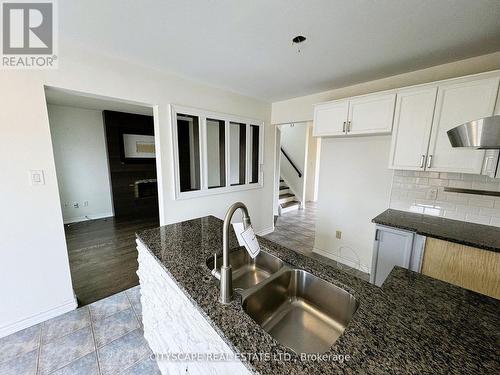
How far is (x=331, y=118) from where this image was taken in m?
2.55

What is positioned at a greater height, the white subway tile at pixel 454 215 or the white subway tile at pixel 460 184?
the white subway tile at pixel 460 184

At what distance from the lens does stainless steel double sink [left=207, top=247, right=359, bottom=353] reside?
95 centimetres

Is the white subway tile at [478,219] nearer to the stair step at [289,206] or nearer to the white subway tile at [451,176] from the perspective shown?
the white subway tile at [451,176]

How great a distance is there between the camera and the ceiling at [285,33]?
133 cm

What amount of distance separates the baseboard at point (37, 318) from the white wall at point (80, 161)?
3.21 metres

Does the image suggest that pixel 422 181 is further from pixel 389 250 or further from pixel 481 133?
pixel 481 133

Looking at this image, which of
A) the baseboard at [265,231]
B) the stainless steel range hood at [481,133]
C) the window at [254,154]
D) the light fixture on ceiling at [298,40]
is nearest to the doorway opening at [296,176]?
the baseboard at [265,231]

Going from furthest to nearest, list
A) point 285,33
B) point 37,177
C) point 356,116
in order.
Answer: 1. point 356,116
2. point 37,177
3. point 285,33

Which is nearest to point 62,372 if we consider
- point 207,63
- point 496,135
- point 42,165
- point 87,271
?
point 87,271

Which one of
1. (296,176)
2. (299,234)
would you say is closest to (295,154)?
(296,176)

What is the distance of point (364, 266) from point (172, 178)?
2905 millimetres

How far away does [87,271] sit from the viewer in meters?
2.65

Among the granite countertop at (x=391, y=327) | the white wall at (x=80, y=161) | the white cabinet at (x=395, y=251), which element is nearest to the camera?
the granite countertop at (x=391, y=327)

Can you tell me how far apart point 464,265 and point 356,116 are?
170cm
